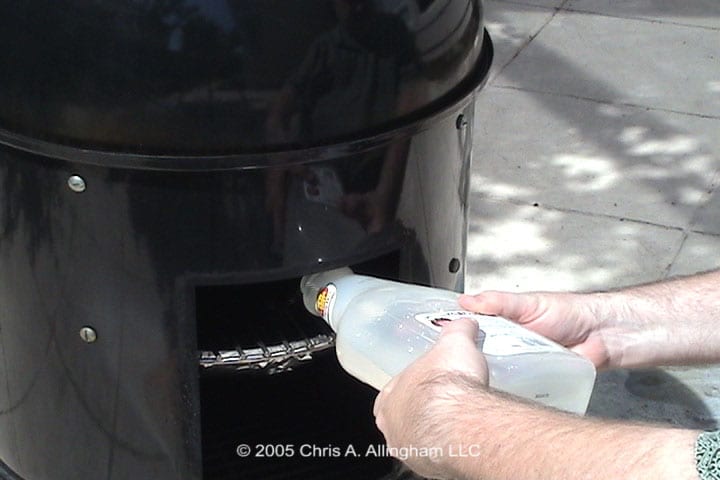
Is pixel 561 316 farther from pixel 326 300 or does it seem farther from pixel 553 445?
pixel 553 445

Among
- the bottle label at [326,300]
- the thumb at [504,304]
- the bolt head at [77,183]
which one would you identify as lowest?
the bottle label at [326,300]

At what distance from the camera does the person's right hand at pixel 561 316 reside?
1993 mm

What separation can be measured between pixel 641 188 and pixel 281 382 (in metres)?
2.01

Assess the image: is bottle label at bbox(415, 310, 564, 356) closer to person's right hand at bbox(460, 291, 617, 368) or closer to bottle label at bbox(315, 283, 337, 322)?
person's right hand at bbox(460, 291, 617, 368)

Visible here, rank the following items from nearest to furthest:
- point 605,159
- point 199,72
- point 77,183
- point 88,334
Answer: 1. point 199,72
2. point 77,183
3. point 88,334
4. point 605,159

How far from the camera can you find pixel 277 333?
233cm

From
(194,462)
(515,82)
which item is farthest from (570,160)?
(194,462)

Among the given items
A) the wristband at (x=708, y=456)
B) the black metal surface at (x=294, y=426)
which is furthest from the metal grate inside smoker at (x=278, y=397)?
the wristband at (x=708, y=456)

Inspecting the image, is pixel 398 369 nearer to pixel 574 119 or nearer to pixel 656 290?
pixel 656 290

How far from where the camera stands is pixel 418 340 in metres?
1.89

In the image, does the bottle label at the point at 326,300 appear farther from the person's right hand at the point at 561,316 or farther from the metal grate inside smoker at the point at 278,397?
the person's right hand at the point at 561,316

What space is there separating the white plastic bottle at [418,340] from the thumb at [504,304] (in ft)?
0.09

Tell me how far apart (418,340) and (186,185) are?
45cm

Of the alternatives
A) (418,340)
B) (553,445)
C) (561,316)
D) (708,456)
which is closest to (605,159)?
(561,316)
